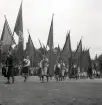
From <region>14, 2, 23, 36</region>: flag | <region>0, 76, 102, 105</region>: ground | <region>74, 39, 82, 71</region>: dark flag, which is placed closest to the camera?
<region>0, 76, 102, 105</region>: ground

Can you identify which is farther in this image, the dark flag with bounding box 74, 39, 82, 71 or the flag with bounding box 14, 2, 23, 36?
the dark flag with bounding box 74, 39, 82, 71

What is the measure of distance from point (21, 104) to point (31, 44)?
2680cm

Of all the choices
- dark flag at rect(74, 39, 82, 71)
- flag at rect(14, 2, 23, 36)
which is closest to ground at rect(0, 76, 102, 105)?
flag at rect(14, 2, 23, 36)

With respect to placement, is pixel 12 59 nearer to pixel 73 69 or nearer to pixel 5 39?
pixel 5 39

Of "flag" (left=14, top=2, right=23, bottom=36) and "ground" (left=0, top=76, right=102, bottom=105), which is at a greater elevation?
"flag" (left=14, top=2, right=23, bottom=36)

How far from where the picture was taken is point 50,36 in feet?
68.2

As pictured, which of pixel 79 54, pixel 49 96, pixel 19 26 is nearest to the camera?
pixel 49 96

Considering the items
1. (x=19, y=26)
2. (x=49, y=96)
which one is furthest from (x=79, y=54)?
(x=49, y=96)

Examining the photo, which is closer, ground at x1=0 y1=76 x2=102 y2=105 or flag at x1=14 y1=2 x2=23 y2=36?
ground at x1=0 y1=76 x2=102 y2=105

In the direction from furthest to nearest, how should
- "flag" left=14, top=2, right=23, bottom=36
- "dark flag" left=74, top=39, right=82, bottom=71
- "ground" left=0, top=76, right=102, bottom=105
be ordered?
"dark flag" left=74, top=39, right=82, bottom=71 < "flag" left=14, top=2, right=23, bottom=36 < "ground" left=0, top=76, right=102, bottom=105

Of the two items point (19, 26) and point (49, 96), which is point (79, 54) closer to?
point (19, 26)

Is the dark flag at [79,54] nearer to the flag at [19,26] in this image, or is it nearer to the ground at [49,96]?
the flag at [19,26]

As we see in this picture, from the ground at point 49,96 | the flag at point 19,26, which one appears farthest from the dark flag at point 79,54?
the ground at point 49,96

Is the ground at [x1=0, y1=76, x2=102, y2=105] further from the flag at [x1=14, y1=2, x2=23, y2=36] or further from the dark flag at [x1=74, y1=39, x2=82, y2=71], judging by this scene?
the dark flag at [x1=74, y1=39, x2=82, y2=71]
